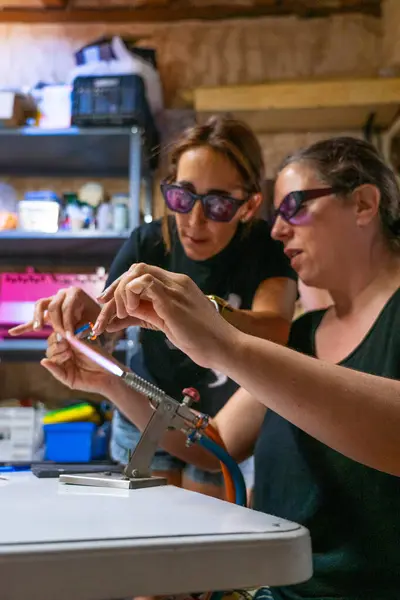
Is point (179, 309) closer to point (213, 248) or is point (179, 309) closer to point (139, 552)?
point (139, 552)

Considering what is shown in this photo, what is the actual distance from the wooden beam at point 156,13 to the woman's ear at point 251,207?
2.02 m

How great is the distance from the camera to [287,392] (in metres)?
0.66

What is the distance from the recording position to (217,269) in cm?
124

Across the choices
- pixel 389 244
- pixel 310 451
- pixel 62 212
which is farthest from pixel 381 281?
pixel 62 212

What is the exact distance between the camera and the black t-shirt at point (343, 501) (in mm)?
775

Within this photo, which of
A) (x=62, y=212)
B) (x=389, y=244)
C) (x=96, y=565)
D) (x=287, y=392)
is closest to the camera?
(x=96, y=565)

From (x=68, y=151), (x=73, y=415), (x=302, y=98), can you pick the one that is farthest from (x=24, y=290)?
(x=302, y=98)

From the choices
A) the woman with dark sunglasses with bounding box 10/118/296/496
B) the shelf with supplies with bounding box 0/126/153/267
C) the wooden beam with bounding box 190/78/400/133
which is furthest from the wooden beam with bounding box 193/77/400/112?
the woman with dark sunglasses with bounding box 10/118/296/496

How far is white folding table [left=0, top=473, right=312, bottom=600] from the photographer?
0.39 metres

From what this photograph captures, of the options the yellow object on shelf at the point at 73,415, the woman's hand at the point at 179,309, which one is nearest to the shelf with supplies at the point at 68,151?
the yellow object on shelf at the point at 73,415

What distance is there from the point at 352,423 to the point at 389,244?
0.43 metres

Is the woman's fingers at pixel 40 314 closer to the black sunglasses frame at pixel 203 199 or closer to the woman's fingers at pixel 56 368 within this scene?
the woman's fingers at pixel 56 368

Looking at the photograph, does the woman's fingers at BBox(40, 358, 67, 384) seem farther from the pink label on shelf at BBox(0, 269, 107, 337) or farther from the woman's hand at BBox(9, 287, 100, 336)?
the pink label on shelf at BBox(0, 269, 107, 337)

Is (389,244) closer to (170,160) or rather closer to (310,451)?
(310,451)
